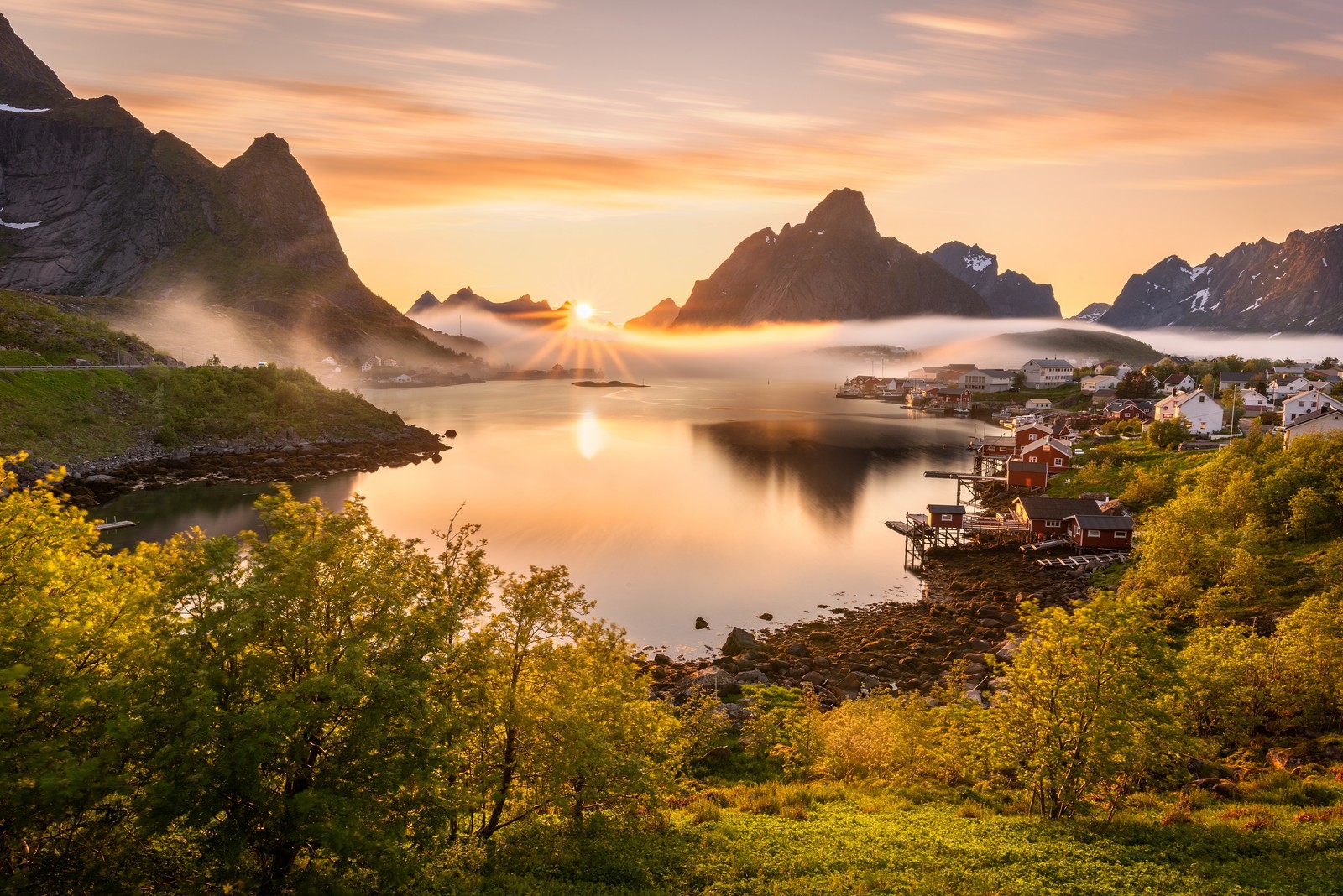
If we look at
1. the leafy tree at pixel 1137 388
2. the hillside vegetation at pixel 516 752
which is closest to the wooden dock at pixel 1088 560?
the hillside vegetation at pixel 516 752

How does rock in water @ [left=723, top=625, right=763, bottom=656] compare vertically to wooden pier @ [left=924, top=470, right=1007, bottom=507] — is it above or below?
below

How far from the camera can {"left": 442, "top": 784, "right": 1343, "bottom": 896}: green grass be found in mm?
15414

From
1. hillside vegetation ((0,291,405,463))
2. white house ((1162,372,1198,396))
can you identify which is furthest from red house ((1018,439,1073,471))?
hillside vegetation ((0,291,405,463))

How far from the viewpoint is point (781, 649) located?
40344 millimetres

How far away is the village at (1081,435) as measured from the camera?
58.5 m

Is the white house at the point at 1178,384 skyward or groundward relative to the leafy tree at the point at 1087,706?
skyward

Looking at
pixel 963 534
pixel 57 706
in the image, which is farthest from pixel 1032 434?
pixel 57 706

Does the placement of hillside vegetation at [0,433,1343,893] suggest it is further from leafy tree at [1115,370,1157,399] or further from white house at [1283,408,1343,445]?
leafy tree at [1115,370,1157,399]

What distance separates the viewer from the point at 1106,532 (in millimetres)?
55969

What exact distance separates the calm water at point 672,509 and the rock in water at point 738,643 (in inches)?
82.9

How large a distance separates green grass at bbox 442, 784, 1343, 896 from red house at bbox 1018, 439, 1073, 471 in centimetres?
6937

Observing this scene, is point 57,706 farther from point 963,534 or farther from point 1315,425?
point 1315,425

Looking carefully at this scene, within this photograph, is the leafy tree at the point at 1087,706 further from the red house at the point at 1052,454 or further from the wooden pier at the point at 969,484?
the red house at the point at 1052,454

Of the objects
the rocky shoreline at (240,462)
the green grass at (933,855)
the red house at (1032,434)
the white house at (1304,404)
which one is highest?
the white house at (1304,404)
